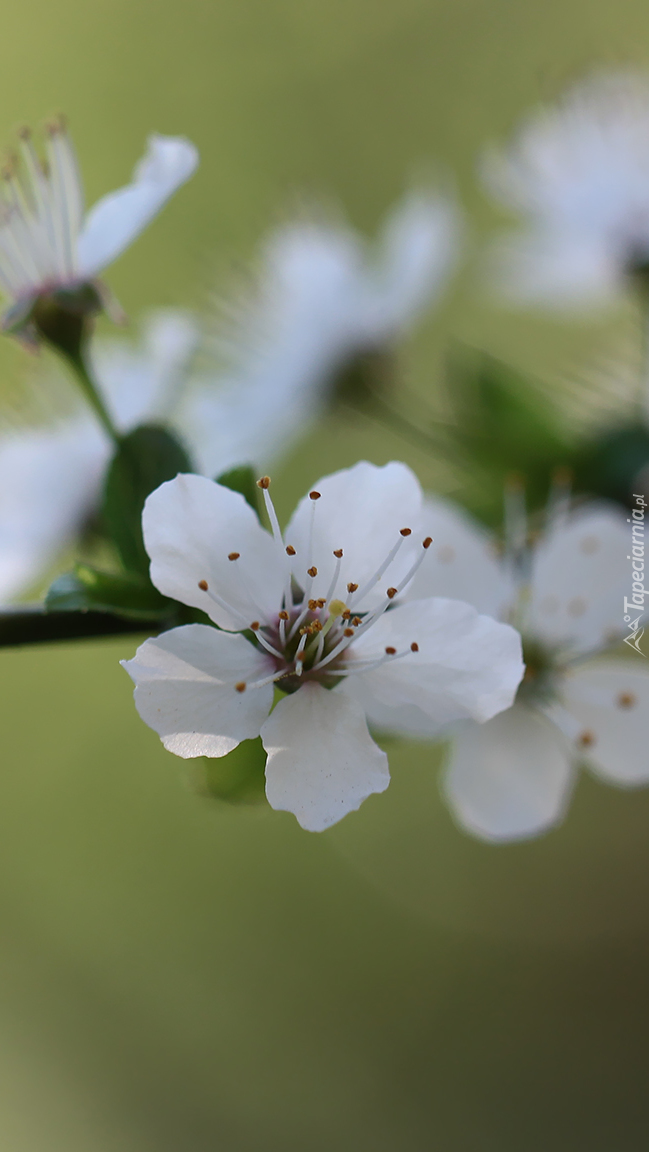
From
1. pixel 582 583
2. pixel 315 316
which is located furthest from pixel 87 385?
pixel 315 316

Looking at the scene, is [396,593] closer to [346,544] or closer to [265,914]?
[346,544]

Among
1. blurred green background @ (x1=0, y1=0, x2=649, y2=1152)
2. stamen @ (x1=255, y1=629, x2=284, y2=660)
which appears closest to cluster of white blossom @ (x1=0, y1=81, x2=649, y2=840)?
stamen @ (x1=255, y1=629, x2=284, y2=660)

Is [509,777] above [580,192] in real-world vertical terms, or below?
below

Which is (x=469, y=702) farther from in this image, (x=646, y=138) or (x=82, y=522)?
(x=646, y=138)

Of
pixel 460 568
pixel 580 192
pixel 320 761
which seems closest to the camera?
pixel 320 761

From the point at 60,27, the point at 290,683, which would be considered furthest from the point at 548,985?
the point at 60,27

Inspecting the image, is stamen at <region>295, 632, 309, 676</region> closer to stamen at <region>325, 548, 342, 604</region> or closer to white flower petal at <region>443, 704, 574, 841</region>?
stamen at <region>325, 548, 342, 604</region>

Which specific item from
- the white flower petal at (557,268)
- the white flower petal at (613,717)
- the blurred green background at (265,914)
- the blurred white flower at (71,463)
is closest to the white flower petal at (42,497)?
the blurred white flower at (71,463)
